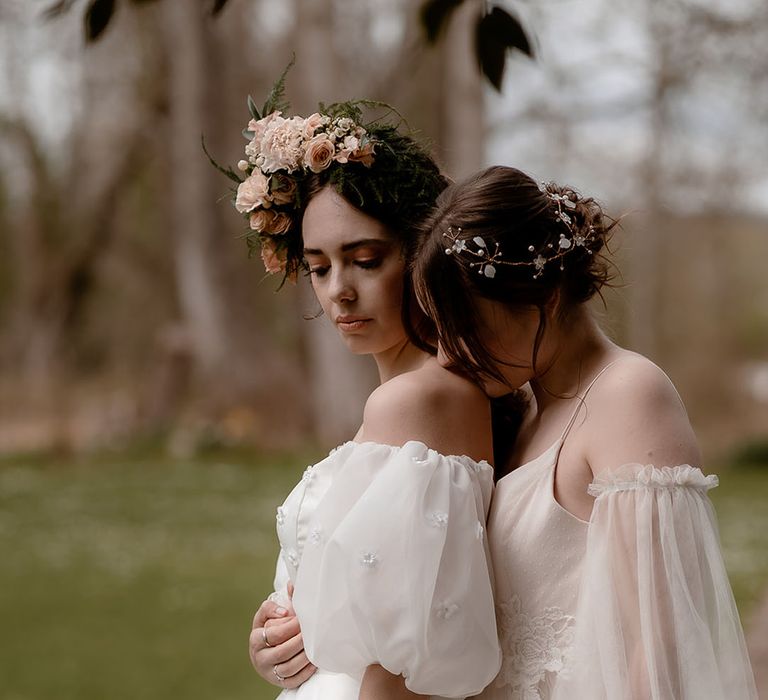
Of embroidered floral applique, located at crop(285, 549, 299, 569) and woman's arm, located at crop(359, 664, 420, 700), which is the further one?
embroidered floral applique, located at crop(285, 549, 299, 569)

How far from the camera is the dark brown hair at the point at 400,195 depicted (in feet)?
7.59

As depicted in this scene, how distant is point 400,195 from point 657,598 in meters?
0.90

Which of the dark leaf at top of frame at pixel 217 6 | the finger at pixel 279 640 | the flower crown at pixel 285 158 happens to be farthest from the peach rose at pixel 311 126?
the finger at pixel 279 640

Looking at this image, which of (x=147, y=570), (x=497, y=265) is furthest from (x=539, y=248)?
(x=147, y=570)

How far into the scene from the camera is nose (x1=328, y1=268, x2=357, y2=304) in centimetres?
231

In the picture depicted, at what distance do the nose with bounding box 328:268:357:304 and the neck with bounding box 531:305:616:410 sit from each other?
1.32 ft

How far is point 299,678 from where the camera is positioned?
2387 mm

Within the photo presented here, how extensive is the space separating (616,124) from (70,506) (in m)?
7.32

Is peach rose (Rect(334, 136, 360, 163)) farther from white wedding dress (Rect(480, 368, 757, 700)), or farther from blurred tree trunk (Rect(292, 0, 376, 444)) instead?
blurred tree trunk (Rect(292, 0, 376, 444))

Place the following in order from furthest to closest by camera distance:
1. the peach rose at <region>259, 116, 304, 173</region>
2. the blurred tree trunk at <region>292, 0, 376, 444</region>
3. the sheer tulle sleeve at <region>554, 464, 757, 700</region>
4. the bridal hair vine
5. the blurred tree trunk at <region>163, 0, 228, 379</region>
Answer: the blurred tree trunk at <region>163, 0, 228, 379</region>
the blurred tree trunk at <region>292, 0, 376, 444</region>
the peach rose at <region>259, 116, 304, 173</region>
the bridal hair vine
the sheer tulle sleeve at <region>554, 464, 757, 700</region>

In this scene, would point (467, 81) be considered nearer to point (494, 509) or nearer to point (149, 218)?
point (149, 218)

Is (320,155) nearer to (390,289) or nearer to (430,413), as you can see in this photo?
(390,289)

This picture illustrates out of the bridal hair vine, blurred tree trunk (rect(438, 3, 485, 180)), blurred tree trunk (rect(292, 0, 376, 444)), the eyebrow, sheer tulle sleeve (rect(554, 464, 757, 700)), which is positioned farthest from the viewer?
blurred tree trunk (rect(292, 0, 376, 444))

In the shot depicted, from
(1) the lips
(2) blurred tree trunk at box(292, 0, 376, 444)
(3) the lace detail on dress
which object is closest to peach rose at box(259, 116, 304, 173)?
(1) the lips
